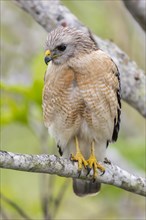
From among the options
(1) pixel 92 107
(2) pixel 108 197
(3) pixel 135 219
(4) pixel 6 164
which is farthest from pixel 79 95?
(3) pixel 135 219

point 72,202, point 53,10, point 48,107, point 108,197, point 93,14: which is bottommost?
point 72,202

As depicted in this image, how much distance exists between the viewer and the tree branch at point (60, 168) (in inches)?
227

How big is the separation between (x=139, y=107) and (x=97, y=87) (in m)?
0.52

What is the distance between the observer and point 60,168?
20.4ft

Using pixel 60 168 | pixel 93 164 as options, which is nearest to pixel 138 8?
pixel 93 164

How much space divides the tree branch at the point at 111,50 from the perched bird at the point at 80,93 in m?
0.15

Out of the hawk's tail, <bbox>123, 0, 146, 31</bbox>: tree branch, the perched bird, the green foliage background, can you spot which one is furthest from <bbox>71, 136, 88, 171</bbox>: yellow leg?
the green foliage background

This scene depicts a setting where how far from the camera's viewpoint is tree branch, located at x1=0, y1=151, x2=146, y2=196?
576 cm

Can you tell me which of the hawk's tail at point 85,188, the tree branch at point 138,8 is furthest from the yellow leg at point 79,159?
the tree branch at point 138,8

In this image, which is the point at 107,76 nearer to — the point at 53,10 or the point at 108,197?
the point at 53,10

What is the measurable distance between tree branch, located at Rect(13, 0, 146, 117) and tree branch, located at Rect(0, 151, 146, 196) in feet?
2.55

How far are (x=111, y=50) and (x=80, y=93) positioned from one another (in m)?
0.73

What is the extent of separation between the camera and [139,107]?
732 cm

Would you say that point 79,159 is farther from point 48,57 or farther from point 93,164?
point 48,57
